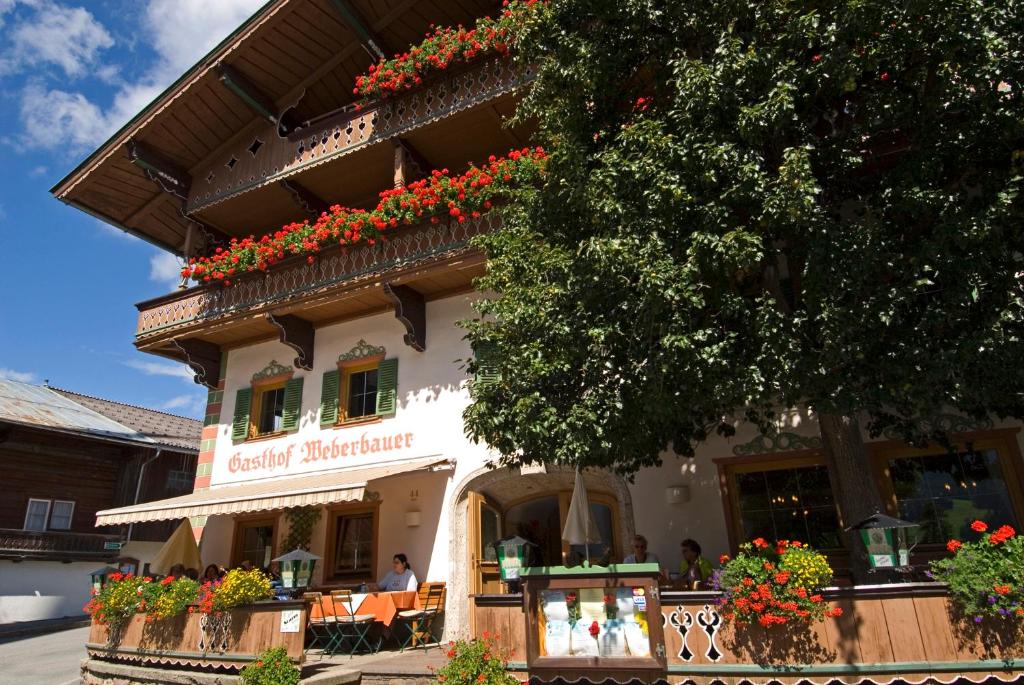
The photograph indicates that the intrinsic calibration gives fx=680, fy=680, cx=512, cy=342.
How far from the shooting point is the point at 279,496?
10969 mm

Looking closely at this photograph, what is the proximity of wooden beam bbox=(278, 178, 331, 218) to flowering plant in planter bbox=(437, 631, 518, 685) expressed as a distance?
10.8 meters

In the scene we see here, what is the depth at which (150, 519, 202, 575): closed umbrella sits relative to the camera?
12.7 metres

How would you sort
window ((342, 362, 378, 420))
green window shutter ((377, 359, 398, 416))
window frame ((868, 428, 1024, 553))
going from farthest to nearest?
1. window ((342, 362, 378, 420))
2. green window shutter ((377, 359, 398, 416))
3. window frame ((868, 428, 1024, 553))

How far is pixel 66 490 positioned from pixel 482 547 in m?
17.9

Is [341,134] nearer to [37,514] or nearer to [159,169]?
[159,169]

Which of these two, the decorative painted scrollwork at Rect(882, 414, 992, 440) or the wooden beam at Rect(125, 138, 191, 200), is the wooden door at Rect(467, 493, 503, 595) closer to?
the decorative painted scrollwork at Rect(882, 414, 992, 440)

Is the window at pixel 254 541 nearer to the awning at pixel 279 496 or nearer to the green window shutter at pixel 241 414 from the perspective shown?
the awning at pixel 279 496

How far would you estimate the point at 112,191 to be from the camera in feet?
52.9

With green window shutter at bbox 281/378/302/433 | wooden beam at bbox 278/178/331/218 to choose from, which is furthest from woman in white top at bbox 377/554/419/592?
wooden beam at bbox 278/178/331/218

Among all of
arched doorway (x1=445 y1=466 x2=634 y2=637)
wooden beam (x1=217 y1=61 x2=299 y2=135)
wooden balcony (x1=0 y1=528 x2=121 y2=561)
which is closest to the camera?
arched doorway (x1=445 y1=466 x2=634 y2=637)

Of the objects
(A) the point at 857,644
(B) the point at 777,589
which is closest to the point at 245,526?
(B) the point at 777,589

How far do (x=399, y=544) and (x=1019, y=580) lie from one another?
29.4 ft

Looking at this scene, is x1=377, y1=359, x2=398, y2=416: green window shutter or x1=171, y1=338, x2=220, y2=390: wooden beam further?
x1=171, y1=338, x2=220, y2=390: wooden beam

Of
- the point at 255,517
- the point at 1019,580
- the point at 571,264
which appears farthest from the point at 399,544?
the point at 1019,580
